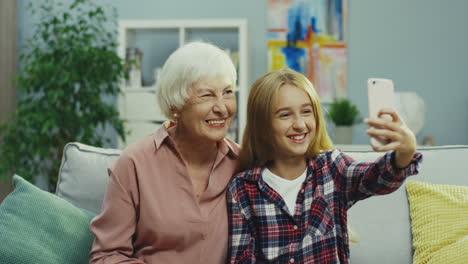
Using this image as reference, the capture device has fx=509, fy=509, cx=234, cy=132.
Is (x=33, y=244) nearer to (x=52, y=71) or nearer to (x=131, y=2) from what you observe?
(x=52, y=71)

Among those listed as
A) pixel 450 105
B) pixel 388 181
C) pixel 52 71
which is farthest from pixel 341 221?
pixel 450 105

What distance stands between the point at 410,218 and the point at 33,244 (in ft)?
3.84

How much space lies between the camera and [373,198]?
1.72m

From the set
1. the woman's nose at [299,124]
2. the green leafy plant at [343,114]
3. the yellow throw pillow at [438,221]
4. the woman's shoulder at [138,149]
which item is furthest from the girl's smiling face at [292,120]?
the green leafy plant at [343,114]

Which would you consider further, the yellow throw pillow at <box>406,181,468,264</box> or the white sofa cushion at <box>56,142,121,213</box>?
the white sofa cushion at <box>56,142,121,213</box>

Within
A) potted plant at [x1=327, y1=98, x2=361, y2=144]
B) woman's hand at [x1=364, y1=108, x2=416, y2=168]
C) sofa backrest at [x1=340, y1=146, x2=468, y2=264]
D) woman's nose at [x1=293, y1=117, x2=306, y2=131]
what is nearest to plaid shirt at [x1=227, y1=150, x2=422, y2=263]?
woman's nose at [x1=293, y1=117, x2=306, y2=131]

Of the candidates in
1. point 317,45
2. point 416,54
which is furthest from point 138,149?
point 416,54

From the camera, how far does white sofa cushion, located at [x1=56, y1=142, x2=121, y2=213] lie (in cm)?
176

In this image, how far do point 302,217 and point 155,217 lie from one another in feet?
1.31

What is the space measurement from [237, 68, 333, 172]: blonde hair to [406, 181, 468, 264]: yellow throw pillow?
0.40m

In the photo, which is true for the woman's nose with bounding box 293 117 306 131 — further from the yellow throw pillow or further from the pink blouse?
the yellow throw pillow

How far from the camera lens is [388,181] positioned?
1.17 meters

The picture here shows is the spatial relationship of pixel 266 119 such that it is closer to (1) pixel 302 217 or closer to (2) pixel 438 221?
(1) pixel 302 217

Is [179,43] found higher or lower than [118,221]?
higher
